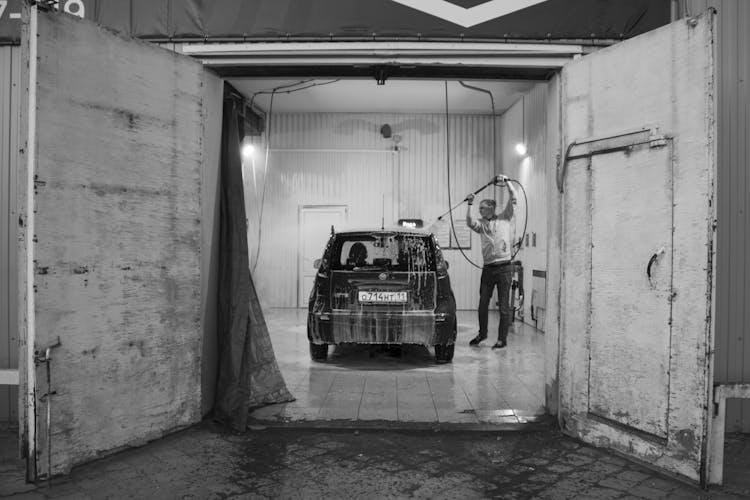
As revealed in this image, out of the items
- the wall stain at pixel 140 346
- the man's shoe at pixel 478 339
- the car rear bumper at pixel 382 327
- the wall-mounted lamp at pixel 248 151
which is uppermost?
the wall-mounted lamp at pixel 248 151

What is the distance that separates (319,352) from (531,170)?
5.77 metres

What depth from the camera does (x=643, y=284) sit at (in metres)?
3.23

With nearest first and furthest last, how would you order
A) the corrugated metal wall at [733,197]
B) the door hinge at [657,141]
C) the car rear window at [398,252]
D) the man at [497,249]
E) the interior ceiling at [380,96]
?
the door hinge at [657,141] < the corrugated metal wall at [733,197] < the car rear window at [398,252] < the man at [497,249] < the interior ceiling at [380,96]

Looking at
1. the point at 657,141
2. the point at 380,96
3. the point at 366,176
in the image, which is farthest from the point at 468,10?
the point at 366,176

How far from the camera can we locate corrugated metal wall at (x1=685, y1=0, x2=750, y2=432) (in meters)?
3.71

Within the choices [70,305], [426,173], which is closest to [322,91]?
[426,173]

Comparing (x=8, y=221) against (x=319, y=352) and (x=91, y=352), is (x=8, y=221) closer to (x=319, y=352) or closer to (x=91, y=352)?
(x=91, y=352)

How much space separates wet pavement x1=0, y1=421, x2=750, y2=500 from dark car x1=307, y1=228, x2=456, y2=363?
1848 millimetres

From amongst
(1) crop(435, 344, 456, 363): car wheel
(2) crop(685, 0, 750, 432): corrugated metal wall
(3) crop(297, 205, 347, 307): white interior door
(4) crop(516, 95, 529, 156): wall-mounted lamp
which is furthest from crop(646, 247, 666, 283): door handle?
(3) crop(297, 205, 347, 307): white interior door

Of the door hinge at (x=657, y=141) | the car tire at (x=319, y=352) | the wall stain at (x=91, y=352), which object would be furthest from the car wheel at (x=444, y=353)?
the wall stain at (x=91, y=352)

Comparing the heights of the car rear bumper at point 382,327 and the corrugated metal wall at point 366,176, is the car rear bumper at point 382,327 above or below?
below

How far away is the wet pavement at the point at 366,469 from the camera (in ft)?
9.24

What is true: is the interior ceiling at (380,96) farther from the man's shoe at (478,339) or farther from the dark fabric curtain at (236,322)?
the dark fabric curtain at (236,322)

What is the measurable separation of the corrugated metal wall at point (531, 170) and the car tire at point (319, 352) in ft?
14.1
